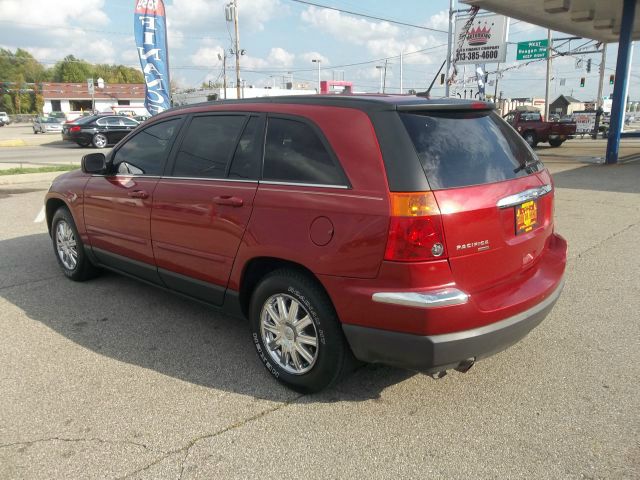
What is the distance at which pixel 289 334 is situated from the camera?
10.1 feet

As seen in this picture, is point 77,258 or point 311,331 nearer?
point 311,331

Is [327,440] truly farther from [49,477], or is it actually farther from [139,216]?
[139,216]

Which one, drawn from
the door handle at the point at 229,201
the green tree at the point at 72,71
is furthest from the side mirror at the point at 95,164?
the green tree at the point at 72,71

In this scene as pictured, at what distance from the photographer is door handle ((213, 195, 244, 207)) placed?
3.20 meters

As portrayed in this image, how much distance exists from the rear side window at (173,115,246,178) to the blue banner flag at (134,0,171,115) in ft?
37.5

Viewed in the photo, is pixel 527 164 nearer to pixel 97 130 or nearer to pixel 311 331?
pixel 311 331

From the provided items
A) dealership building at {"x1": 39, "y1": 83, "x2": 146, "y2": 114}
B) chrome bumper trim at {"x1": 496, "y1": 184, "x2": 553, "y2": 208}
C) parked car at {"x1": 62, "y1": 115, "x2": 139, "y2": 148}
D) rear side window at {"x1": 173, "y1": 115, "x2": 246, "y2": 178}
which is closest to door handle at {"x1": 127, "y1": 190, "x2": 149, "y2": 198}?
rear side window at {"x1": 173, "y1": 115, "x2": 246, "y2": 178}

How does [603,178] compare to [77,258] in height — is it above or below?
below

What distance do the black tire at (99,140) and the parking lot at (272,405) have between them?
823 inches

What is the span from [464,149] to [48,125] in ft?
142

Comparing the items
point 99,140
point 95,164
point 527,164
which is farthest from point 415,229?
point 99,140

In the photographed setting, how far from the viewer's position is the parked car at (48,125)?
39.4 m

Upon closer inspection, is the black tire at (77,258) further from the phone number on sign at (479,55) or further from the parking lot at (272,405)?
the phone number on sign at (479,55)

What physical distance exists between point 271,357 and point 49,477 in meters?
1.33
